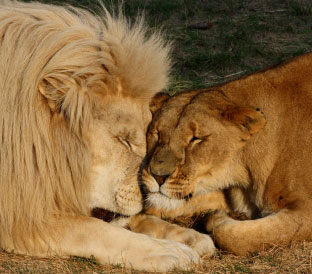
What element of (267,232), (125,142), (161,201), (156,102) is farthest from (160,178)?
(267,232)

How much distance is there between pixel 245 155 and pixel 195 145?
12.5 inches

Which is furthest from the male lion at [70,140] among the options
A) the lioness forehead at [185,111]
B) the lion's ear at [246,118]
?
the lion's ear at [246,118]

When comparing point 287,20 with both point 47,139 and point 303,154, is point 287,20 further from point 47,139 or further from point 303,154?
point 47,139

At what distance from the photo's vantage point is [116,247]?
3426mm

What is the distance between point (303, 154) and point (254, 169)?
31 centimetres

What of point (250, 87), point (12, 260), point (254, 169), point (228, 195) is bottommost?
point (12, 260)

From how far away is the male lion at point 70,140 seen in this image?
3.44 m

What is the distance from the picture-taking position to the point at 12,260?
136 inches

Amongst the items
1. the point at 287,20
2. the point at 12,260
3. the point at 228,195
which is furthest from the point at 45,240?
the point at 287,20

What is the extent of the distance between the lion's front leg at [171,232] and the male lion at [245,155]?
0.08m

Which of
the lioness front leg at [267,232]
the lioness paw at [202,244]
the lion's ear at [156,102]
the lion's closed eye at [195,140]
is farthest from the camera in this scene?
the lion's ear at [156,102]

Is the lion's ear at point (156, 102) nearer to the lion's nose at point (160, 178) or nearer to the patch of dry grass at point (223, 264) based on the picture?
the lion's nose at point (160, 178)

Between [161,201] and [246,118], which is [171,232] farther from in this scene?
[246,118]

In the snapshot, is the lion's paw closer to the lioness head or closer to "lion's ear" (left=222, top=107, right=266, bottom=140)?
the lioness head
